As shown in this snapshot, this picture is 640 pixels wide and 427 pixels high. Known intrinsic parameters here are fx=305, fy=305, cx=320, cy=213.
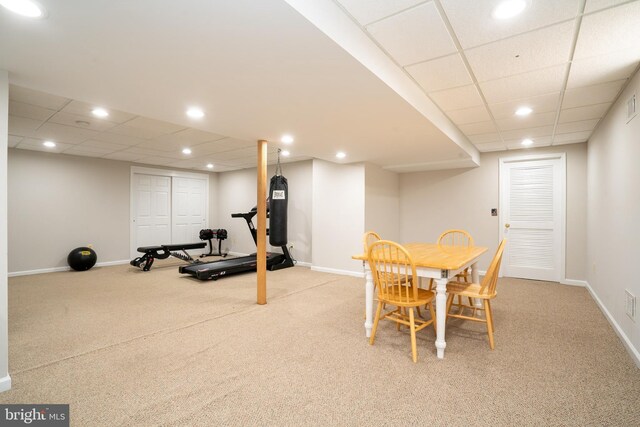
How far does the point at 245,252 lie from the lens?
8141 mm

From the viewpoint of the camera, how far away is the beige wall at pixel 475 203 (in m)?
5.00

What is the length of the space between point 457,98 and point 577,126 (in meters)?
2.21

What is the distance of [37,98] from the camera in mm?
3154

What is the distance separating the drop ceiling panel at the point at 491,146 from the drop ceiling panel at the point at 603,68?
237cm

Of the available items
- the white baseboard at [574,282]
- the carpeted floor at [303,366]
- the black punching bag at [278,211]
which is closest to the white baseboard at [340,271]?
the black punching bag at [278,211]

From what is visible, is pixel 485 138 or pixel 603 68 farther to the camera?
pixel 485 138

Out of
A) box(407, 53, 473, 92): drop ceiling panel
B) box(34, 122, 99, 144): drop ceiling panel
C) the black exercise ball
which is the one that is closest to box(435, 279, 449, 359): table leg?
box(407, 53, 473, 92): drop ceiling panel

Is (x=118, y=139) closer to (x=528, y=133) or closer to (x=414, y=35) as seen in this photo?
(x=414, y=35)

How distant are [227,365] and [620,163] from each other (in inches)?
157

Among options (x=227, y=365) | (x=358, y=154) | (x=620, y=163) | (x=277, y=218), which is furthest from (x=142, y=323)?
(x=620, y=163)

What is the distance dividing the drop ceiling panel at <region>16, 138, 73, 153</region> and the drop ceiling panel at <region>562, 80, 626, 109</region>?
7.27m

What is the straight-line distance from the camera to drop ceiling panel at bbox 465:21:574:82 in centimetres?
202

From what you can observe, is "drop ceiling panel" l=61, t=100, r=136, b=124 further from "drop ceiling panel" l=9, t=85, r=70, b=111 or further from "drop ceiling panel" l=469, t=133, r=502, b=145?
"drop ceiling panel" l=469, t=133, r=502, b=145

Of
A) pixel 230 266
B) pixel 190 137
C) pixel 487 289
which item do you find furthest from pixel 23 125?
pixel 487 289
